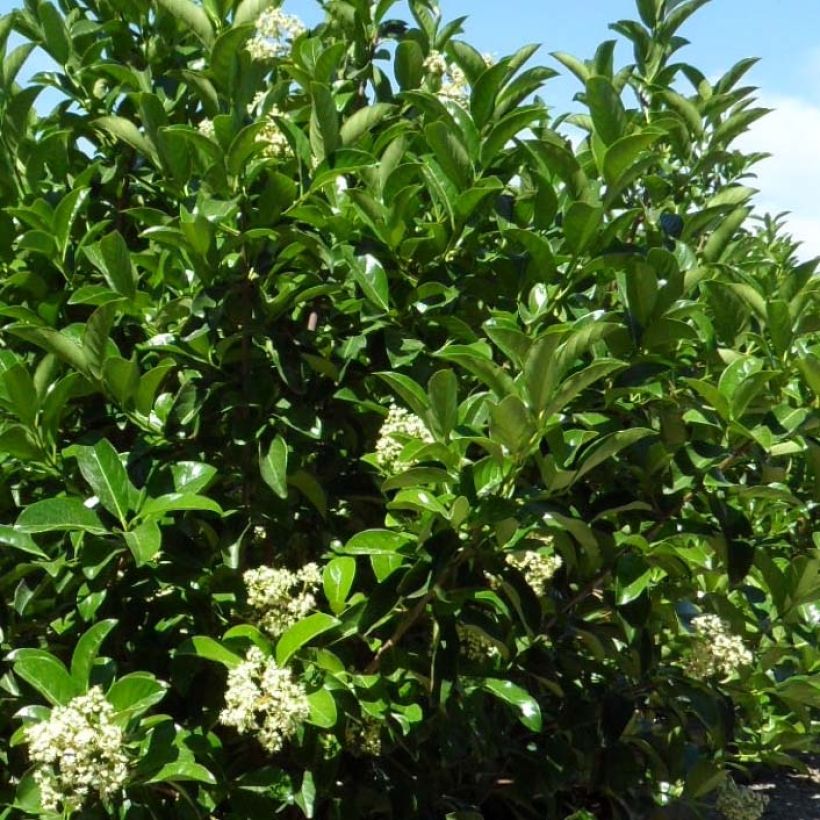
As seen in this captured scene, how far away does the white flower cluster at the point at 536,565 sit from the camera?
2703mm

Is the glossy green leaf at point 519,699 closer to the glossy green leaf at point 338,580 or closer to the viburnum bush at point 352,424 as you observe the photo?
the viburnum bush at point 352,424

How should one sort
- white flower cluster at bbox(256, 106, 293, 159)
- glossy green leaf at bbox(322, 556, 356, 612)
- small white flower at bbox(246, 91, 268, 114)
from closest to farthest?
glossy green leaf at bbox(322, 556, 356, 612) < small white flower at bbox(246, 91, 268, 114) < white flower cluster at bbox(256, 106, 293, 159)

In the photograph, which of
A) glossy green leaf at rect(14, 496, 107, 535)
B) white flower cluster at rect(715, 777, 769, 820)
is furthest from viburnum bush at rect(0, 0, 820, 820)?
white flower cluster at rect(715, 777, 769, 820)

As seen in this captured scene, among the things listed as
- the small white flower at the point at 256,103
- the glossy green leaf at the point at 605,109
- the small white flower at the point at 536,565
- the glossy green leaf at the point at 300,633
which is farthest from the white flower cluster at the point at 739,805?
the small white flower at the point at 256,103

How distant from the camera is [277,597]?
103 inches

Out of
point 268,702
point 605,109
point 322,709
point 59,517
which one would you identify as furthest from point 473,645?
point 605,109

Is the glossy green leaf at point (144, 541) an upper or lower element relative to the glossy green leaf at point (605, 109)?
lower

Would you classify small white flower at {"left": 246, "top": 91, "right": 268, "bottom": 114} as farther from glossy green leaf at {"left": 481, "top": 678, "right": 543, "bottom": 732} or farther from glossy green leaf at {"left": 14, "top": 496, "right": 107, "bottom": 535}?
glossy green leaf at {"left": 481, "top": 678, "right": 543, "bottom": 732}

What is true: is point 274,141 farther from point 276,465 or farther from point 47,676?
point 47,676

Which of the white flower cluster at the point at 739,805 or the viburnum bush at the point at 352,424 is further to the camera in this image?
the white flower cluster at the point at 739,805

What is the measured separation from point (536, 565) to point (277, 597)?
58cm

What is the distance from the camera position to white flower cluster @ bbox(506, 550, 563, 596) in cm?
270

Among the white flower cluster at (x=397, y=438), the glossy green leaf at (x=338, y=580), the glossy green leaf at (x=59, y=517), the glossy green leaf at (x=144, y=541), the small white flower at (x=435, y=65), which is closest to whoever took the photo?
the glossy green leaf at (x=144, y=541)

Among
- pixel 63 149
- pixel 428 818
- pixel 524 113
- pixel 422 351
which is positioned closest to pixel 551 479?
pixel 422 351
